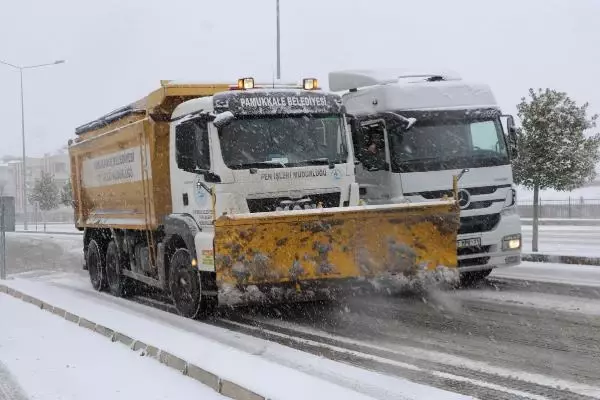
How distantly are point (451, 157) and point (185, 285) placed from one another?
14.4 feet

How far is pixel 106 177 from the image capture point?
12.4 m

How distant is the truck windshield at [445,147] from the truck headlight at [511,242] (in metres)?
1.12

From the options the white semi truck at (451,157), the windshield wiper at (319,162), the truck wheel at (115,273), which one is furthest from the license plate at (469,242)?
the truck wheel at (115,273)

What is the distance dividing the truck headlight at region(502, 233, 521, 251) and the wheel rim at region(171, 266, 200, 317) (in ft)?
15.3

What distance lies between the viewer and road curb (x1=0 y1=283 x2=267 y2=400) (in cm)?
514

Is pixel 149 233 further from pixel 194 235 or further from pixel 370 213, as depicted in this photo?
pixel 370 213

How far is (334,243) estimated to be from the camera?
8375 mm

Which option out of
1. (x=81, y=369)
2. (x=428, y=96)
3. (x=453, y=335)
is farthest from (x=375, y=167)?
(x=81, y=369)

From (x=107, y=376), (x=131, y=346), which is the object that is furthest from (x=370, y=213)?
(x=107, y=376)

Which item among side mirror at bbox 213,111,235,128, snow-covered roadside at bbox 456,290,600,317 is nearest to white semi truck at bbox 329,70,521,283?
snow-covered roadside at bbox 456,290,600,317

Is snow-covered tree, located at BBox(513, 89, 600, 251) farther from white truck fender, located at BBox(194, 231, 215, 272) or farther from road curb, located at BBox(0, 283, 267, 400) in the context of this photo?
road curb, located at BBox(0, 283, 267, 400)

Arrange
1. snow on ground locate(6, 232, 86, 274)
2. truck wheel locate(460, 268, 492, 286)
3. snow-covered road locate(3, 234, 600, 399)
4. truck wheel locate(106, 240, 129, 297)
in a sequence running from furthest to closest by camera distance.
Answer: snow on ground locate(6, 232, 86, 274) < truck wheel locate(106, 240, 129, 297) < truck wheel locate(460, 268, 492, 286) < snow-covered road locate(3, 234, 600, 399)

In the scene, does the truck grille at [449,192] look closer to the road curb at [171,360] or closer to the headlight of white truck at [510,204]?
the headlight of white truck at [510,204]

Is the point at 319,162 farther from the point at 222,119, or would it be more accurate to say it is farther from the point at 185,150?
the point at 185,150
